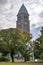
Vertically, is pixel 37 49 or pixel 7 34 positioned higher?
pixel 7 34

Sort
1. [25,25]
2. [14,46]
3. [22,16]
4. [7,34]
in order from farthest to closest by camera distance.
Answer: [22,16]
[25,25]
[7,34]
[14,46]

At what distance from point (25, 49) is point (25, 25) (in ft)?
278

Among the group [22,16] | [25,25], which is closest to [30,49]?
[25,25]

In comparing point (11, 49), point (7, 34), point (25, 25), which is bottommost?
point (11, 49)

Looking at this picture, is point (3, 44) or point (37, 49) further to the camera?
point (37, 49)

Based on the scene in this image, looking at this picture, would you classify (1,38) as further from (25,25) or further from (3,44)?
(25,25)

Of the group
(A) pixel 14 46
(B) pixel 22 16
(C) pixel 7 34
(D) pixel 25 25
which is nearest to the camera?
(A) pixel 14 46

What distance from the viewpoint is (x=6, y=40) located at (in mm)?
46062

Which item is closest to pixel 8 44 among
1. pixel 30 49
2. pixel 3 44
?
pixel 3 44

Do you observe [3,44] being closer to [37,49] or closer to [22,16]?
[37,49]

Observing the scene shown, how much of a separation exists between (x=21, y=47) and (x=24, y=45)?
31.9 inches

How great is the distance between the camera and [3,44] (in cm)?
4481

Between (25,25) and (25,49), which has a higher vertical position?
(25,25)

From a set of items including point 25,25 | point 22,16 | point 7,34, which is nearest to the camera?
point 7,34
